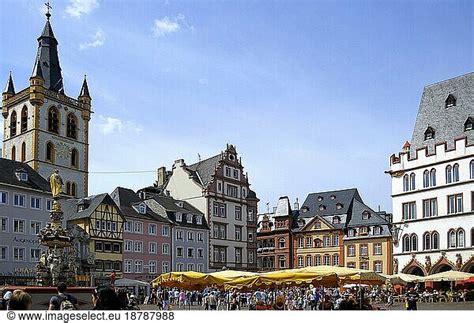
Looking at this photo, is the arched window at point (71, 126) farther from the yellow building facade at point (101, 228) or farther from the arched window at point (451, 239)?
the arched window at point (451, 239)

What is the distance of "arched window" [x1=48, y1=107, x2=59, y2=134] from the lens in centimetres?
3678

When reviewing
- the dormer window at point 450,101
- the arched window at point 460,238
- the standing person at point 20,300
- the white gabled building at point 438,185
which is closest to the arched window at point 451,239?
the white gabled building at point 438,185

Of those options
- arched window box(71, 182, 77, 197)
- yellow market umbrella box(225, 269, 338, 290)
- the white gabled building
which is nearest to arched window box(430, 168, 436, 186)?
the white gabled building

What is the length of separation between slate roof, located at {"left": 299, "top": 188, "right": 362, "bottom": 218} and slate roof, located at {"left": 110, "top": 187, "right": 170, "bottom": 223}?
55.9 feet

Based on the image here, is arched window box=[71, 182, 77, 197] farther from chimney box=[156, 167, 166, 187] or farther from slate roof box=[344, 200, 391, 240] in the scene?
slate roof box=[344, 200, 391, 240]

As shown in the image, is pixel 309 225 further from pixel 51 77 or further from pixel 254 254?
pixel 51 77

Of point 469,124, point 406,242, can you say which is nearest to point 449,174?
point 469,124

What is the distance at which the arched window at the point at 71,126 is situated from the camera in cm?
3894

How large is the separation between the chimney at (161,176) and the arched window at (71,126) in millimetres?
14177

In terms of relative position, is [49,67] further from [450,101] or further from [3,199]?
[450,101]

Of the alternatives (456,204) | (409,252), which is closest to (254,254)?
(409,252)

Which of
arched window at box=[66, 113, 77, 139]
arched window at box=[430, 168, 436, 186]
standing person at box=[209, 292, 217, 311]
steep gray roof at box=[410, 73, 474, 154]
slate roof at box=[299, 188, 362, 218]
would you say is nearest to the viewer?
standing person at box=[209, 292, 217, 311]

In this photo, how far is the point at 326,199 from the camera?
6106cm

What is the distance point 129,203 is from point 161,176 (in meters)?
8.48
